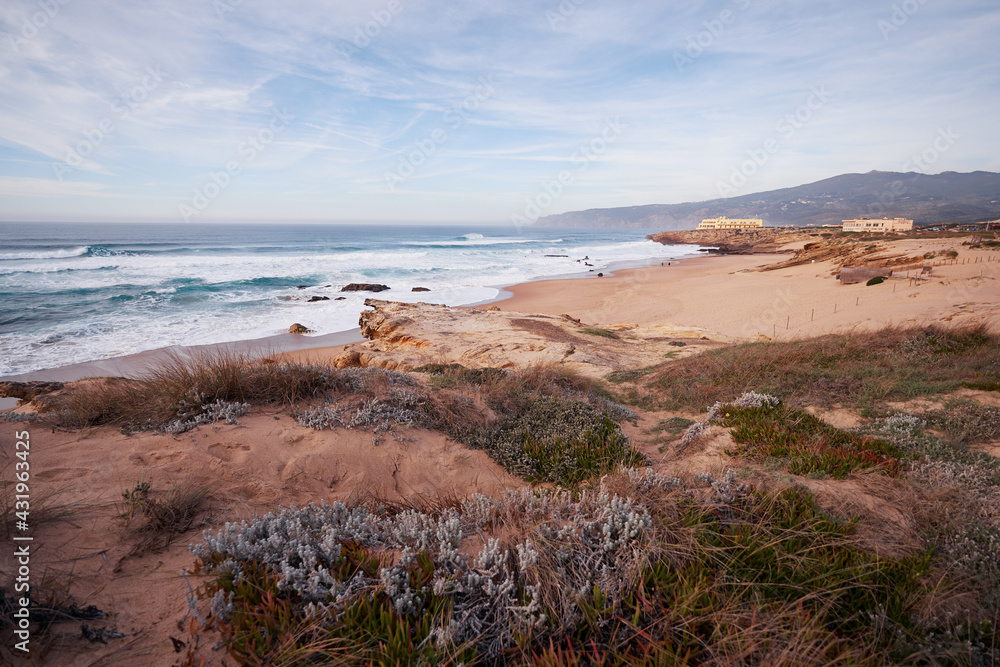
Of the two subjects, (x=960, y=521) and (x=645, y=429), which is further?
(x=645, y=429)

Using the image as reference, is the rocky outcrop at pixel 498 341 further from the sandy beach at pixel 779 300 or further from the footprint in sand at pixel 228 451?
the footprint in sand at pixel 228 451

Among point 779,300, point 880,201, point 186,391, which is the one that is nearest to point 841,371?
point 186,391

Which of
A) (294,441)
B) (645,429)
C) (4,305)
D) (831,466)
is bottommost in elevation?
(645,429)

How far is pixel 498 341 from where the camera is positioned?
12922 mm

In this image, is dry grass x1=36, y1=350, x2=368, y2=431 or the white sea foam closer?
dry grass x1=36, y1=350, x2=368, y2=431

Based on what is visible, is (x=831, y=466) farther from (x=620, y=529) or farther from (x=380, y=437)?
(x=380, y=437)

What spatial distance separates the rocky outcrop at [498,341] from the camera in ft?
36.6

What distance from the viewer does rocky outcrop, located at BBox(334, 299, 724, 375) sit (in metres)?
11.1

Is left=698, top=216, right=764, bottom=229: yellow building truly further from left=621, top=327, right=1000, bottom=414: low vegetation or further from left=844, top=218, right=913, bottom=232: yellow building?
left=621, top=327, right=1000, bottom=414: low vegetation

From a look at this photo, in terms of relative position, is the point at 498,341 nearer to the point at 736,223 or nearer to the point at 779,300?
the point at 779,300

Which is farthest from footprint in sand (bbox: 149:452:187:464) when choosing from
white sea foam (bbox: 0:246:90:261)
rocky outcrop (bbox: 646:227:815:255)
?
rocky outcrop (bbox: 646:227:815:255)

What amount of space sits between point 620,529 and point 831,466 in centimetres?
282

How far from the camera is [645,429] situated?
6.29 metres

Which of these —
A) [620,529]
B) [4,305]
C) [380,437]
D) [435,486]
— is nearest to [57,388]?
[380,437]
